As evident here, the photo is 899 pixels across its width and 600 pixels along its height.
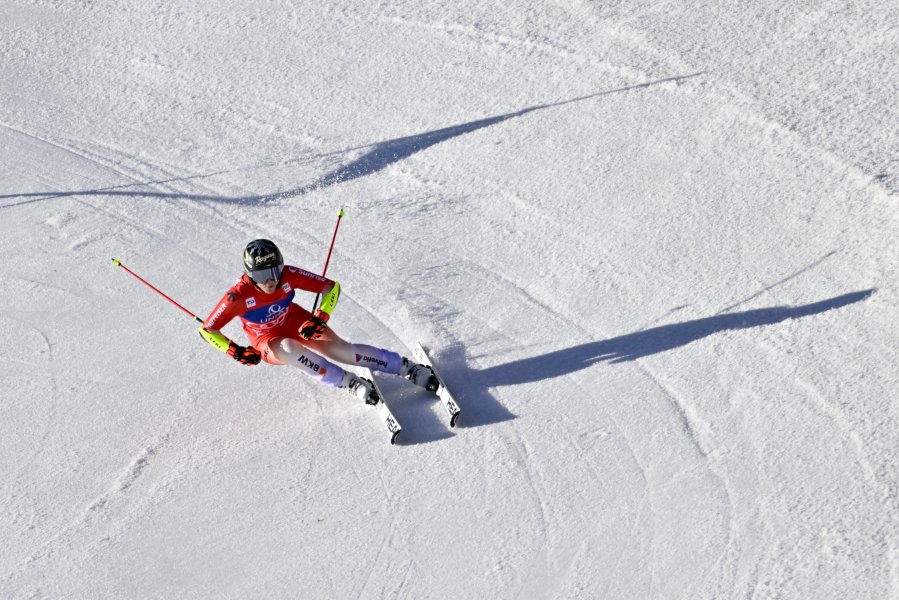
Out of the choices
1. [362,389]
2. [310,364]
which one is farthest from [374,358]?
[310,364]

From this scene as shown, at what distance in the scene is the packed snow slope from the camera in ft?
27.8

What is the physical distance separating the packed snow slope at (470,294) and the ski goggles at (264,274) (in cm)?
131

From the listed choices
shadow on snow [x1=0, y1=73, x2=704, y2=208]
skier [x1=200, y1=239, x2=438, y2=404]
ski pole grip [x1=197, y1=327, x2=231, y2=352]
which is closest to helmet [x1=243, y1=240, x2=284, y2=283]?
skier [x1=200, y1=239, x2=438, y2=404]

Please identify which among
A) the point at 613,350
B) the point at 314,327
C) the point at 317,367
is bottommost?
the point at 317,367

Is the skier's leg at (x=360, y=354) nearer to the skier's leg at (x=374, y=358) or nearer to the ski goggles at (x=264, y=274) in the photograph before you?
the skier's leg at (x=374, y=358)

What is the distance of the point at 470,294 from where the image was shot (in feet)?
35.5

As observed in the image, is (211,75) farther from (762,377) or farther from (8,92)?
(762,377)

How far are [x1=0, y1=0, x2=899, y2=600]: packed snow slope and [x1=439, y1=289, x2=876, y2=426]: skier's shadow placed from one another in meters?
0.03

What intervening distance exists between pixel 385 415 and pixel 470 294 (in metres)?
1.78

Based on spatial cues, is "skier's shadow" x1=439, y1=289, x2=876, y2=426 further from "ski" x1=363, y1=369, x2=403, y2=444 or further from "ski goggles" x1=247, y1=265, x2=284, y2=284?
"ski goggles" x1=247, y1=265, x2=284, y2=284

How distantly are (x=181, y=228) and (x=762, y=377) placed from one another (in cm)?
636

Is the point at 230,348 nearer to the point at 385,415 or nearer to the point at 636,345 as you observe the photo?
the point at 385,415

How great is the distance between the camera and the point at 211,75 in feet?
47.1

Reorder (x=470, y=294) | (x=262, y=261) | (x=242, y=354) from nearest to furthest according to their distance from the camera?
(x=262, y=261)
(x=242, y=354)
(x=470, y=294)
